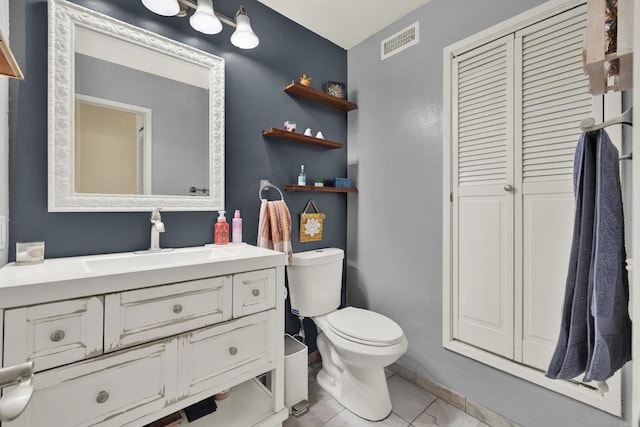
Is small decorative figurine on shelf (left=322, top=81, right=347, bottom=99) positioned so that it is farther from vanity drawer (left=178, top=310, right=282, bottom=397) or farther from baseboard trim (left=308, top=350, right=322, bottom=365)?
baseboard trim (left=308, top=350, right=322, bottom=365)

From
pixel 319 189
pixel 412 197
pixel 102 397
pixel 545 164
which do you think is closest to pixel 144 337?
pixel 102 397

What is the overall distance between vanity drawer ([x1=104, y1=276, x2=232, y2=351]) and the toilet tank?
0.67 meters

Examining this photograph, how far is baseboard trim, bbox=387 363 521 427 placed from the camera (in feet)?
4.87

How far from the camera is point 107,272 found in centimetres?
93

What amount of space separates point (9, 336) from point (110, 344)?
0.79ft

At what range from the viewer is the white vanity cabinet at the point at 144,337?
0.83 metres

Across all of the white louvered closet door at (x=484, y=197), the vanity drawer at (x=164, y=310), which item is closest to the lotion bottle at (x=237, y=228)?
the vanity drawer at (x=164, y=310)

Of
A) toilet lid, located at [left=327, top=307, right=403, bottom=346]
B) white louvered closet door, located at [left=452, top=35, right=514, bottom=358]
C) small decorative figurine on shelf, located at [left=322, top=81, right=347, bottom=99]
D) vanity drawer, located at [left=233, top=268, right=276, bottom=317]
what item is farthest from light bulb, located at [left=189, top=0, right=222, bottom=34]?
toilet lid, located at [left=327, top=307, right=403, bottom=346]

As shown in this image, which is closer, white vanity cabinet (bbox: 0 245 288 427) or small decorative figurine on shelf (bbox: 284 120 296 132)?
white vanity cabinet (bbox: 0 245 288 427)

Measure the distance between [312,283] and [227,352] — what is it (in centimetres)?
Answer: 73

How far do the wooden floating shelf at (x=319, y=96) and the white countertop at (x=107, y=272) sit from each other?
110 centimetres

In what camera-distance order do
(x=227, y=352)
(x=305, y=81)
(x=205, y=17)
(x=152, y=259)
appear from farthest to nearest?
1. (x=305, y=81)
2. (x=205, y=17)
3. (x=152, y=259)
4. (x=227, y=352)

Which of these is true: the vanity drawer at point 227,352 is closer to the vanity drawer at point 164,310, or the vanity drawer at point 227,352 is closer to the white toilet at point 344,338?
the vanity drawer at point 164,310

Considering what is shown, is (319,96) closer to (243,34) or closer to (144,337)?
(243,34)
